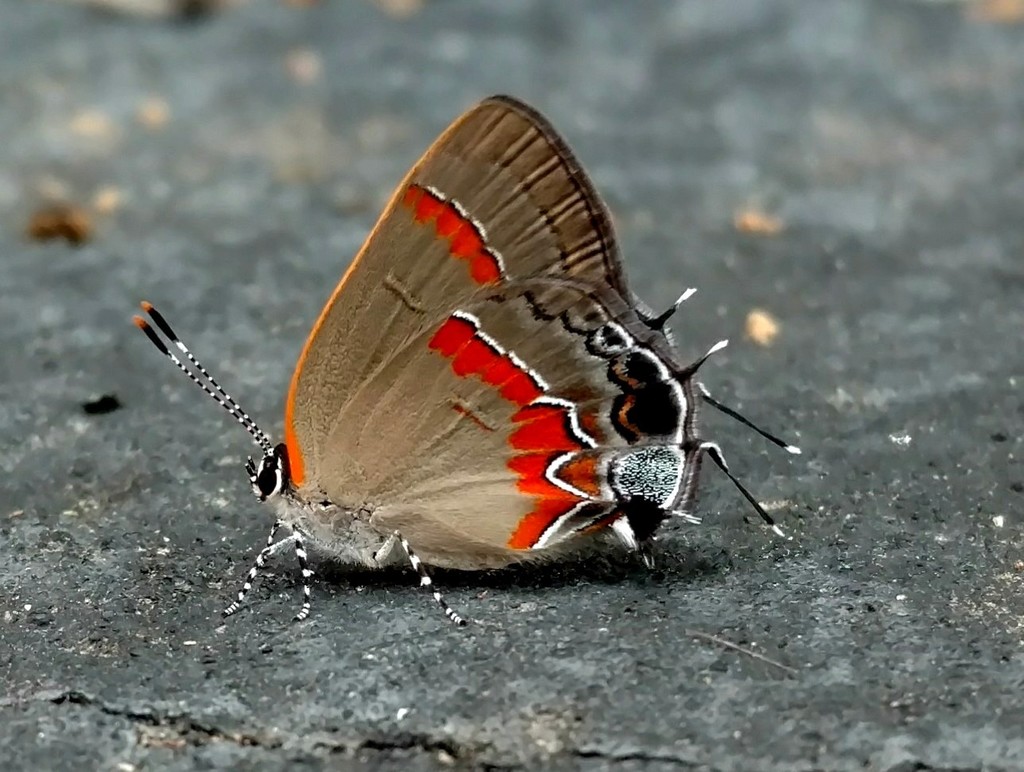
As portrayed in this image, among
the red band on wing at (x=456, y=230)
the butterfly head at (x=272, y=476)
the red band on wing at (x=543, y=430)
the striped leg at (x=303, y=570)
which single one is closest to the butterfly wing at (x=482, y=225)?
the red band on wing at (x=456, y=230)

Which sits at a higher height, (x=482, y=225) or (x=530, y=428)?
(x=482, y=225)

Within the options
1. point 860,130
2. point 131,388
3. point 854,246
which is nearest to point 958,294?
point 854,246

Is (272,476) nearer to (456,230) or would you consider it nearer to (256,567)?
(256,567)

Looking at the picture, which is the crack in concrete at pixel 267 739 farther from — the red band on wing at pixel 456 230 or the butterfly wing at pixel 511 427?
the red band on wing at pixel 456 230

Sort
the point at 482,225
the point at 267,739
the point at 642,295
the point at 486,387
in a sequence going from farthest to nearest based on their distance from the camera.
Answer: the point at 642,295, the point at 486,387, the point at 482,225, the point at 267,739

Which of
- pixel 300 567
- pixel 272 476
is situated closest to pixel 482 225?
pixel 272 476

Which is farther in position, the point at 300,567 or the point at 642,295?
the point at 642,295

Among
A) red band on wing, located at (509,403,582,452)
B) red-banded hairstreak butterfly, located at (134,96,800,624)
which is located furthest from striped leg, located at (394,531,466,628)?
red band on wing, located at (509,403,582,452)
